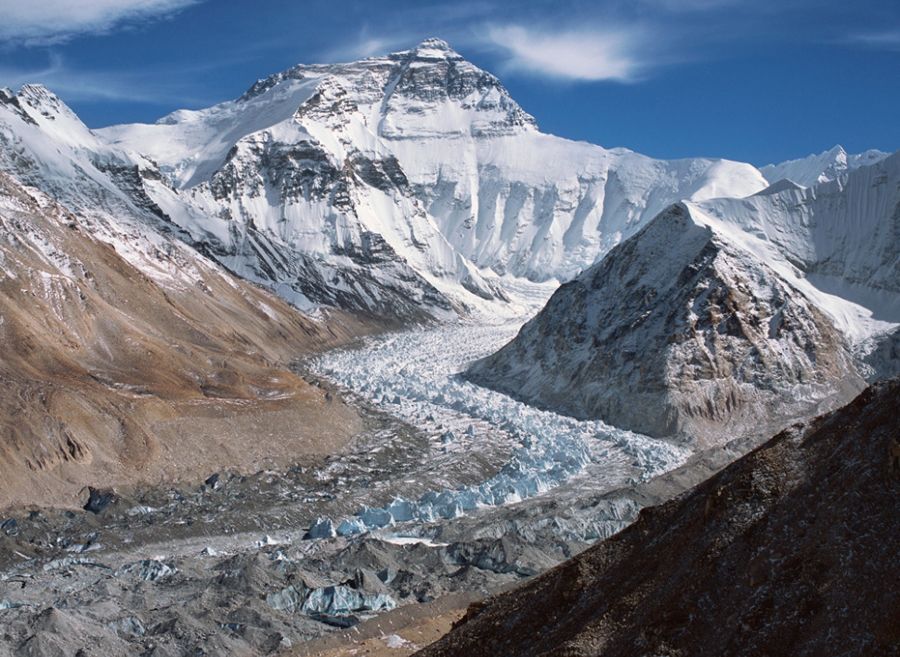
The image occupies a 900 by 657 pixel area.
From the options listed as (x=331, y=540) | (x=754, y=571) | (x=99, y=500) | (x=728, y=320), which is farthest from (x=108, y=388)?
(x=754, y=571)

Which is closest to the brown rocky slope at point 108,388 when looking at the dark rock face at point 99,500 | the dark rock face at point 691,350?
the dark rock face at point 99,500

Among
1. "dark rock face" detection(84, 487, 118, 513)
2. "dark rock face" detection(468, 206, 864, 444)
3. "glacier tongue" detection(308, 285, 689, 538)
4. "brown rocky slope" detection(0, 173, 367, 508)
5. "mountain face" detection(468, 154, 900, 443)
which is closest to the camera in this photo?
"dark rock face" detection(84, 487, 118, 513)

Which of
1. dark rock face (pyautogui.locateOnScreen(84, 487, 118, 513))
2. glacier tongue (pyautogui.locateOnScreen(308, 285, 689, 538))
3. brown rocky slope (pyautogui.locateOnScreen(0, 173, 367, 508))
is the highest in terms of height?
brown rocky slope (pyautogui.locateOnScreen(0, 173, 367, 508))

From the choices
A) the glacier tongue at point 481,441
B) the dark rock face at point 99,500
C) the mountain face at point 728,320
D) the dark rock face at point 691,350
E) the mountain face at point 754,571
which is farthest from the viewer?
the mountain face at point 728,320

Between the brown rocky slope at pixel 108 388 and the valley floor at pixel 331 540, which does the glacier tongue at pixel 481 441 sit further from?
the brown rocky slope at pixel 108 388

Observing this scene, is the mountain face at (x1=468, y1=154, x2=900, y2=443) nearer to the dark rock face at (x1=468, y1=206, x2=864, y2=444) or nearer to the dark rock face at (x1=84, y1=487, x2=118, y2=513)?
the dark rock face at (x1=468, y1=206, x2=864, y2=444)

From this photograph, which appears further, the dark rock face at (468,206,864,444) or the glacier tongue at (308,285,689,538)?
the dark rock face at (468,206,864,444)

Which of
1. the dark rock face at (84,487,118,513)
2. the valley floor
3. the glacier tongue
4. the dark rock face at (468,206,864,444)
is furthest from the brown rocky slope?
the dark rock face at (468,206,864,444)
